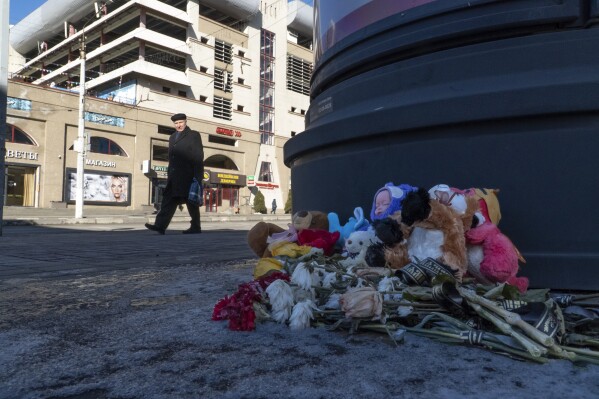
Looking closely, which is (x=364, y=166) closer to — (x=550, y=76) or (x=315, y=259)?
(x=315, y=259)

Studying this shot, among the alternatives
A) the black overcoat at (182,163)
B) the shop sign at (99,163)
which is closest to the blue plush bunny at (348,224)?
the black overcoat at (182,163)

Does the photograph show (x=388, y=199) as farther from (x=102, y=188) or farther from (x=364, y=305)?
(x=102, y=188)

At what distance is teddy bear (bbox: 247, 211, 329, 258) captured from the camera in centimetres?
269

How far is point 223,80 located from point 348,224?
33.7 meters

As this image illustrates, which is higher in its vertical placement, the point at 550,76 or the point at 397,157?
the point at 550,76

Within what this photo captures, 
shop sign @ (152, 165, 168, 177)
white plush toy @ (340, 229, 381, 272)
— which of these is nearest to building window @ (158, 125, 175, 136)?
shop sign @ (152, 165, 168, 177)

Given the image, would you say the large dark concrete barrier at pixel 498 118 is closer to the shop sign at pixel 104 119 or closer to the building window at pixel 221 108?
the shop sign at pixel 104 119

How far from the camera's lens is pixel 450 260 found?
1.90 m

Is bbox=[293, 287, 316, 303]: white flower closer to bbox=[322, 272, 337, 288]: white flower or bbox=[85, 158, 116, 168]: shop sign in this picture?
bbox=[322, 272, 337, 288]: white flower

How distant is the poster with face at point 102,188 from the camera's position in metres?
26.4

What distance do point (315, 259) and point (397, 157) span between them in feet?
2.21

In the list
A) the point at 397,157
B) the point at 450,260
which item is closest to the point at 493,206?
the point at 450,260

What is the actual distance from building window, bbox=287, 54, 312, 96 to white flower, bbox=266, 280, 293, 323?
39053 mm

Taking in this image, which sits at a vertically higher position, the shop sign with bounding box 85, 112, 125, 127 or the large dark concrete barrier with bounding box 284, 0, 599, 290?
the shop sign with bounding box 85, 112, 125, 127
